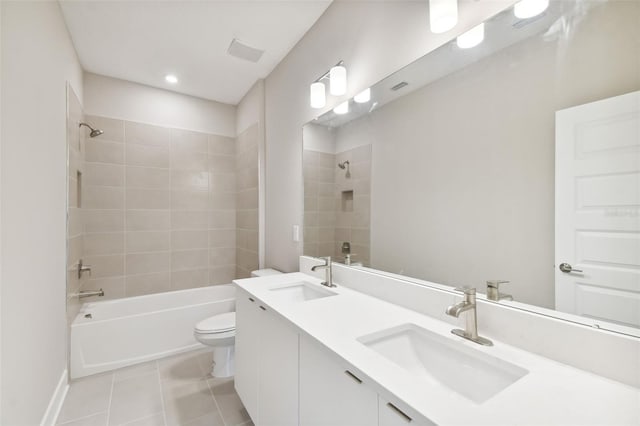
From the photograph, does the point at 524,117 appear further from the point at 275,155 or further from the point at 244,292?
the point at 275,155

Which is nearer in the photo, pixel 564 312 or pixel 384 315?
pixel 564 312

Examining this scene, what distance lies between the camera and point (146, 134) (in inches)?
116

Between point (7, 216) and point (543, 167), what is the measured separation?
1996 mm

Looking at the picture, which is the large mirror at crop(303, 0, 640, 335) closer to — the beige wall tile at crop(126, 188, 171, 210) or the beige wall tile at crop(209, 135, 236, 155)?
the beige wall tile at crop(209, 135, 236, 155)

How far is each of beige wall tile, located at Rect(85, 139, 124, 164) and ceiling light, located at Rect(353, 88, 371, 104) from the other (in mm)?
2544

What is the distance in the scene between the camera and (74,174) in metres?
2.21

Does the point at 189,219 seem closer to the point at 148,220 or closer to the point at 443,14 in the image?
the point at 148,220

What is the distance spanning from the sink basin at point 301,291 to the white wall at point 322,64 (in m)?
0.44

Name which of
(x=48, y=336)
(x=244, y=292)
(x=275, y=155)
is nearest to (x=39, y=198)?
(x=48, y=336)

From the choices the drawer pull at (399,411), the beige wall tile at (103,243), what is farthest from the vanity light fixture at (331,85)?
the beige wall tile at (103,243)

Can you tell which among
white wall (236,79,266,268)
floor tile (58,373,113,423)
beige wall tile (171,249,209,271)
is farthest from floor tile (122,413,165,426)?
beige wall tile (171,249,209,271)

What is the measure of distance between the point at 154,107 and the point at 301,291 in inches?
104

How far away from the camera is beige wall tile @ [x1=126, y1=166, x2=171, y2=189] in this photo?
2.87m

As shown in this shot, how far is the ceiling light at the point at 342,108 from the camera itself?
1739mm
